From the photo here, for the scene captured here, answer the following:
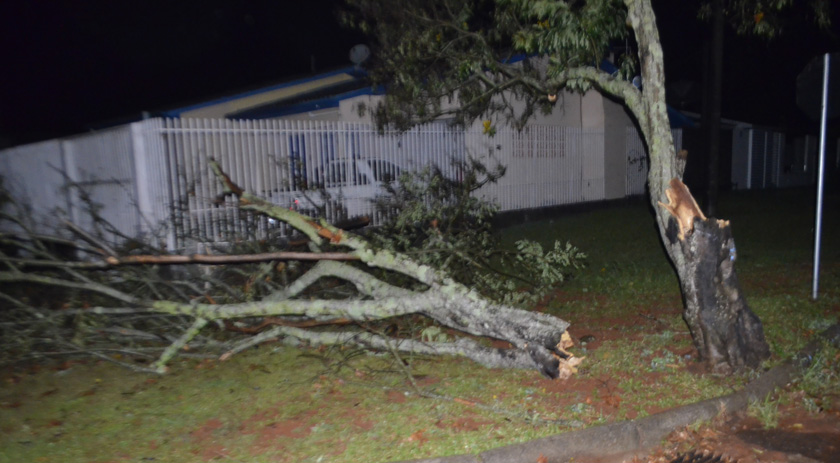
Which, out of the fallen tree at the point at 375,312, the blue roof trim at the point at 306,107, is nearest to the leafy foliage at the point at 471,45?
the blue roof trim at the point at 306,107

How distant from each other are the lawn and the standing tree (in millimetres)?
548

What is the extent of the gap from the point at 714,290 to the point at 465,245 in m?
2.78

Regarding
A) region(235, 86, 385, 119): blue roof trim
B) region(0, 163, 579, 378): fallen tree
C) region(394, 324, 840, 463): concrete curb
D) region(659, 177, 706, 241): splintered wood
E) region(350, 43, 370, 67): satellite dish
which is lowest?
→ region(394, 324, 840, 463): concrete curb

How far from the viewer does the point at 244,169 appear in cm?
1024

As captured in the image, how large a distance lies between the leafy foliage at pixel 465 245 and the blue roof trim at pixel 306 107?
5.18 m

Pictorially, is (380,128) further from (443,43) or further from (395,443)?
(395,443)

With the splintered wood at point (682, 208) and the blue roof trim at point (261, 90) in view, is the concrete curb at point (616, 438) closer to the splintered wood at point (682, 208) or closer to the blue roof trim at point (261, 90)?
the splintered wood at point (682, 208)

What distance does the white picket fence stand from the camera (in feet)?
30.7

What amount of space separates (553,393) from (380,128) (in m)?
7.69

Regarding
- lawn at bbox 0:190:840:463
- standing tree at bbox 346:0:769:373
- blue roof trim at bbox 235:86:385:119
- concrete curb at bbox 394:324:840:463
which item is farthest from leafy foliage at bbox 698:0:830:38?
blue roof trim at bbox 235:86:385:119

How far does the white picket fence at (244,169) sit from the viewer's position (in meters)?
9.34

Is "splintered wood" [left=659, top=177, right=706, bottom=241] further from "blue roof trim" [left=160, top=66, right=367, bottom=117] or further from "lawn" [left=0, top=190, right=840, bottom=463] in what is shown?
"blue roof trim" [left=160, top=66, right=367, bottom=117]

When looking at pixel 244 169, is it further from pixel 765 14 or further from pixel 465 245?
pixel 765 14

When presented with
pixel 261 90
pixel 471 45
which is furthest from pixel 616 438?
pixel 261 90
